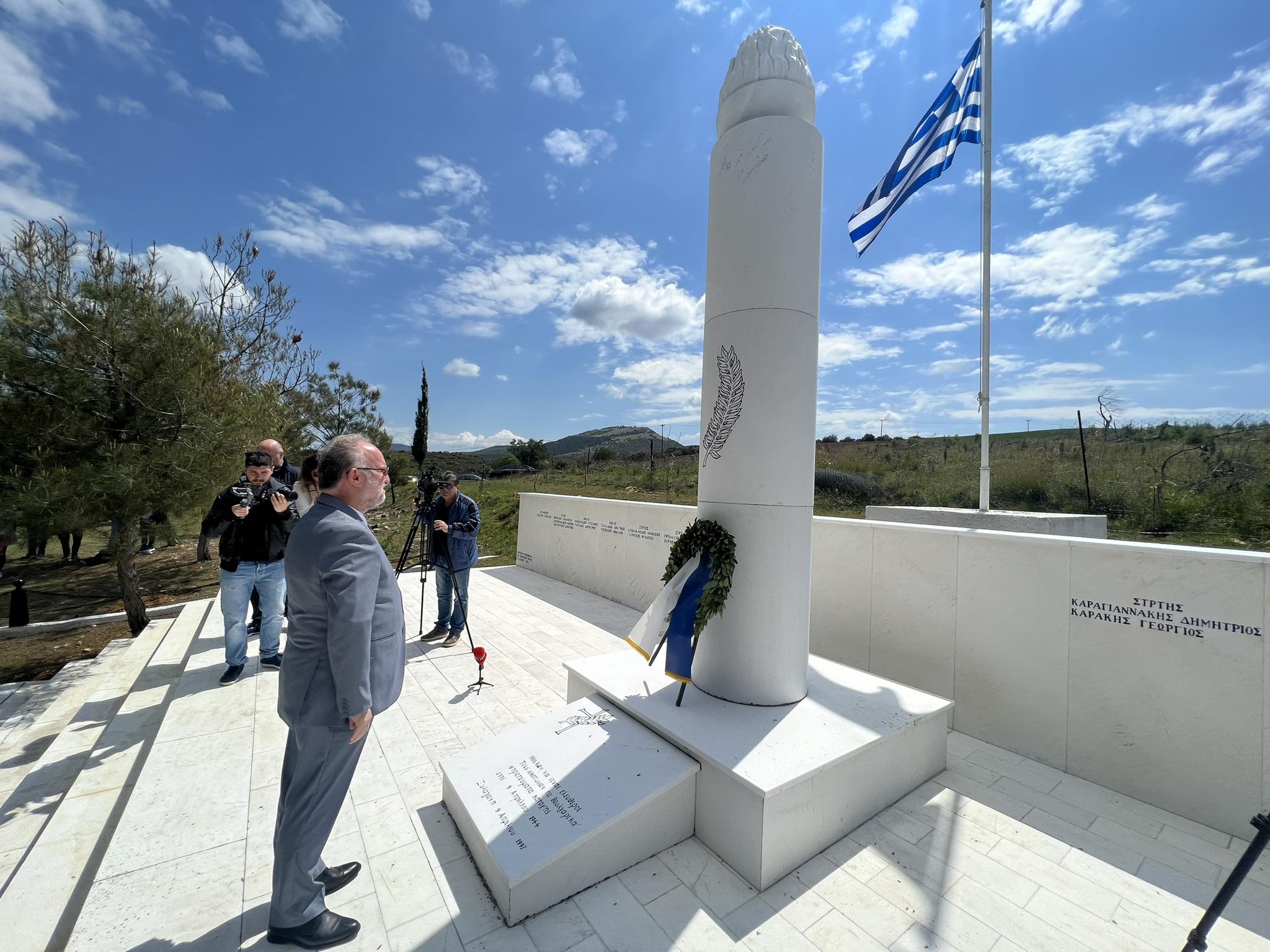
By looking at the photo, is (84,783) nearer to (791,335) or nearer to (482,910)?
(482,910)

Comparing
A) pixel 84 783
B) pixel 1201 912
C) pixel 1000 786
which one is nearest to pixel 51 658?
pixel 84 783

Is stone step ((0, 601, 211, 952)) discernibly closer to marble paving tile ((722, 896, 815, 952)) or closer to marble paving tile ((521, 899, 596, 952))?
marble paving tile ((521, 899, 596, 952))

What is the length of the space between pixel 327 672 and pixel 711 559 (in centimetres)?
209

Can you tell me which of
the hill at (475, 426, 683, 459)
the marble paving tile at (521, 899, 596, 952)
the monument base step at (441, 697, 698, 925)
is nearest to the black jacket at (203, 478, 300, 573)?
the monument base step at (441, 697, 698, 925)

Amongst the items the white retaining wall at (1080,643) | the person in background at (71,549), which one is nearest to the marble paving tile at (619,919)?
the white retaining wall at (1080,643)

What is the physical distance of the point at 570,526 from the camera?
902 centimetres

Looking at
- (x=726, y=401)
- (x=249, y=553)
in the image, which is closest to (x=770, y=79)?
(x=726, y=401)

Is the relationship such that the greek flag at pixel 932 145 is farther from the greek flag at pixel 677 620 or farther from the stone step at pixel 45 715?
the stone step at pixel 45 715

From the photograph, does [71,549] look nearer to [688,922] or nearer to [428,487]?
[428,487]

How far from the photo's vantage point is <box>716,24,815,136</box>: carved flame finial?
10.9 ft

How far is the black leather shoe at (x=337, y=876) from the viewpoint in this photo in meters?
2.21

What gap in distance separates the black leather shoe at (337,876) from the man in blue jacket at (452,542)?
2842 millimetres

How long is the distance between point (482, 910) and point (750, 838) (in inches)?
47.5

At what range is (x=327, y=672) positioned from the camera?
1.88 metres
